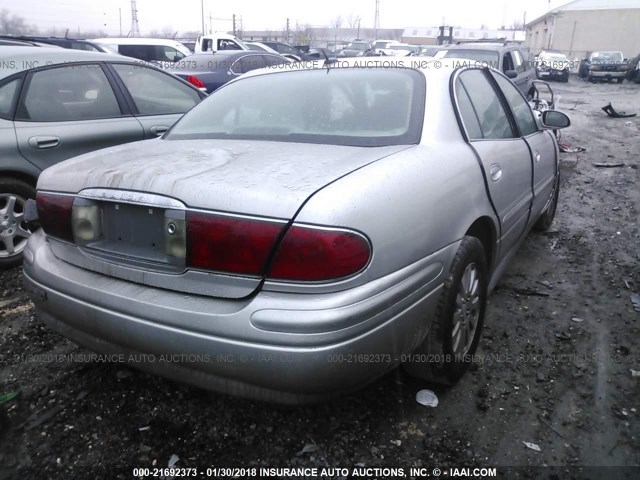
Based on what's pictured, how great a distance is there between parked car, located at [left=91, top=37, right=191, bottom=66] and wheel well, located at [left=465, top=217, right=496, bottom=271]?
46.1ft

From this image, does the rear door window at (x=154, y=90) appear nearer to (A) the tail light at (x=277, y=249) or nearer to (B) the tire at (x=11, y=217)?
(B) the tire at (x=11, y=217)

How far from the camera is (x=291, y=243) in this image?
1731 mm

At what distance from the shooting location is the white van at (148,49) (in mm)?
15148

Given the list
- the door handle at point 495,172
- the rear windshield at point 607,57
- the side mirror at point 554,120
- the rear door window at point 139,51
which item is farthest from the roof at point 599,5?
the door handle at point 495,172

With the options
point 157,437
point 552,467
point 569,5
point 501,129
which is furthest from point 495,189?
point 569,5

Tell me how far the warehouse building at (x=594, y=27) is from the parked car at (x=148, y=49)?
138 feet

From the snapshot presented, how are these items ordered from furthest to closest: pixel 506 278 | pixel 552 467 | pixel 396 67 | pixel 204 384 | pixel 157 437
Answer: pixel 506 278, pixel 396 67, pixel 157 437, pixel 552 467, pixel 204 384

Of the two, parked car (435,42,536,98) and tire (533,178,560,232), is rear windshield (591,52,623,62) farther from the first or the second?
tire (533,178,560,232)

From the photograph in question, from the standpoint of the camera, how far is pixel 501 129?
3236 millimetres

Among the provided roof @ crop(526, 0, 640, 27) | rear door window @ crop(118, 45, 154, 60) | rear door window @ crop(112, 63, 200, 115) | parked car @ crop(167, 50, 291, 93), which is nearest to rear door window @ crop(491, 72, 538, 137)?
rear door window @ crop(112, 63, 200, 115)

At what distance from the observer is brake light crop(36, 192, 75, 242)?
7.16ft

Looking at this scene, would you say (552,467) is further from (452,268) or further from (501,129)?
(501,129)

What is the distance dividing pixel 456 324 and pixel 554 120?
2.34m

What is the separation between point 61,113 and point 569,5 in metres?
59.2
